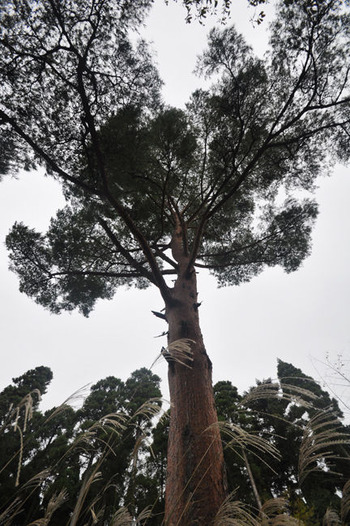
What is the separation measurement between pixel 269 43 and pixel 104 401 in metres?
16.3

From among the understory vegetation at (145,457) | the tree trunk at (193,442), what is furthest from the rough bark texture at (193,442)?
the understory vegetation at (145,457)

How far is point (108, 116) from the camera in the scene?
213 inches

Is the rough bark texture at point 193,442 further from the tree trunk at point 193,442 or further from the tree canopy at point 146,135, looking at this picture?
the tree canopy at point 146,135

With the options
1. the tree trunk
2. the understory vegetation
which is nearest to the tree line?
the tree trunk

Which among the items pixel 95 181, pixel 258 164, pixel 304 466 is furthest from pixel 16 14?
pixel 304 466

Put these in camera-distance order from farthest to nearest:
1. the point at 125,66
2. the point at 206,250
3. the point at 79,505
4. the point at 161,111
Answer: the point at 206,250 → the point at 161,111 → the point at 125,66 → the point at 79,505

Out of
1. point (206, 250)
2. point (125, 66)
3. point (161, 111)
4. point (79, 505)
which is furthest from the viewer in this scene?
point (206, 250)

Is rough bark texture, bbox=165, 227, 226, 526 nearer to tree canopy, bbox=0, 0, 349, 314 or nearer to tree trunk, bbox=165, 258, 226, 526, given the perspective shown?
tree trunk, bbox=165, 258, 226, 526

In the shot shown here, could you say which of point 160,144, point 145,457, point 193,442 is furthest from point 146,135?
point 145,457

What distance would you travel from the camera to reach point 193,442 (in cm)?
238

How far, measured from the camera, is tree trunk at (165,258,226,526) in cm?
199

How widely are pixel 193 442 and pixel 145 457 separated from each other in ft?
18.1

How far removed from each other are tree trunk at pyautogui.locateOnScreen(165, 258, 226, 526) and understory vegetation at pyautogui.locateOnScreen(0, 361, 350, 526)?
0.24 metres

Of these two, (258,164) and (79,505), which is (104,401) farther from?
(79,505)
